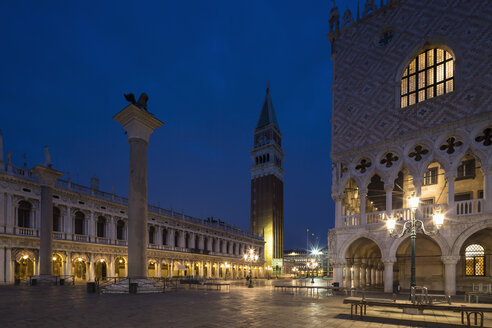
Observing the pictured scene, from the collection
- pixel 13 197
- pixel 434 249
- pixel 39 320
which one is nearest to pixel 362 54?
pixel 434 249

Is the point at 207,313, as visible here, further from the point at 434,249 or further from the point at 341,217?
the point at 434,249

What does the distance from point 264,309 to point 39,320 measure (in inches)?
303

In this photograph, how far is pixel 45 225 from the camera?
24.3 m

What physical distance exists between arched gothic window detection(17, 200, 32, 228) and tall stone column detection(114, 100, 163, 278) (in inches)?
763

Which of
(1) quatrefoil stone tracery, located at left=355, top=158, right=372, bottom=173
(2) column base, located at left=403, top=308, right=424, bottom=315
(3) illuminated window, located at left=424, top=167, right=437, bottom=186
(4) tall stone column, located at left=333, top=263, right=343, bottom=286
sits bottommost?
(4) tall stone column, located at left=333, top=263, right=343, bottom=286

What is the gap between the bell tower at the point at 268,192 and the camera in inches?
3182

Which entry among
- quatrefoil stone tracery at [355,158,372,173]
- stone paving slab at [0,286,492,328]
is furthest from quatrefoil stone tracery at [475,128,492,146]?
stone paving slab at [0,286,492,328]

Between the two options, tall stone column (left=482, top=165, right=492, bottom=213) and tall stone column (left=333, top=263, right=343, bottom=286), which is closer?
tall stone column (left=482, top=165, right=492, bottom=213)

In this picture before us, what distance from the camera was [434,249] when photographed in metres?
21.5

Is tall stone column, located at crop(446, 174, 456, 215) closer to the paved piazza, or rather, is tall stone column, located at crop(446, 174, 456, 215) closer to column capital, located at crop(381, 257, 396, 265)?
column capital, located at crop(381, 257, 396, 265)

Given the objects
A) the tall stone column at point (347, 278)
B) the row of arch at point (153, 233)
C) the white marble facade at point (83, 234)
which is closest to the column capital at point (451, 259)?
the tall stone column at point (347, 278)

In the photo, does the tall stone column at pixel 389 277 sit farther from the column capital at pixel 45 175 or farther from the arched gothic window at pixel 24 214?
the arched gothic window at pixel 24 214

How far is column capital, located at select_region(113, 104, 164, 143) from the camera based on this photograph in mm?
17938

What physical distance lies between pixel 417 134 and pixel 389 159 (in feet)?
8.10
